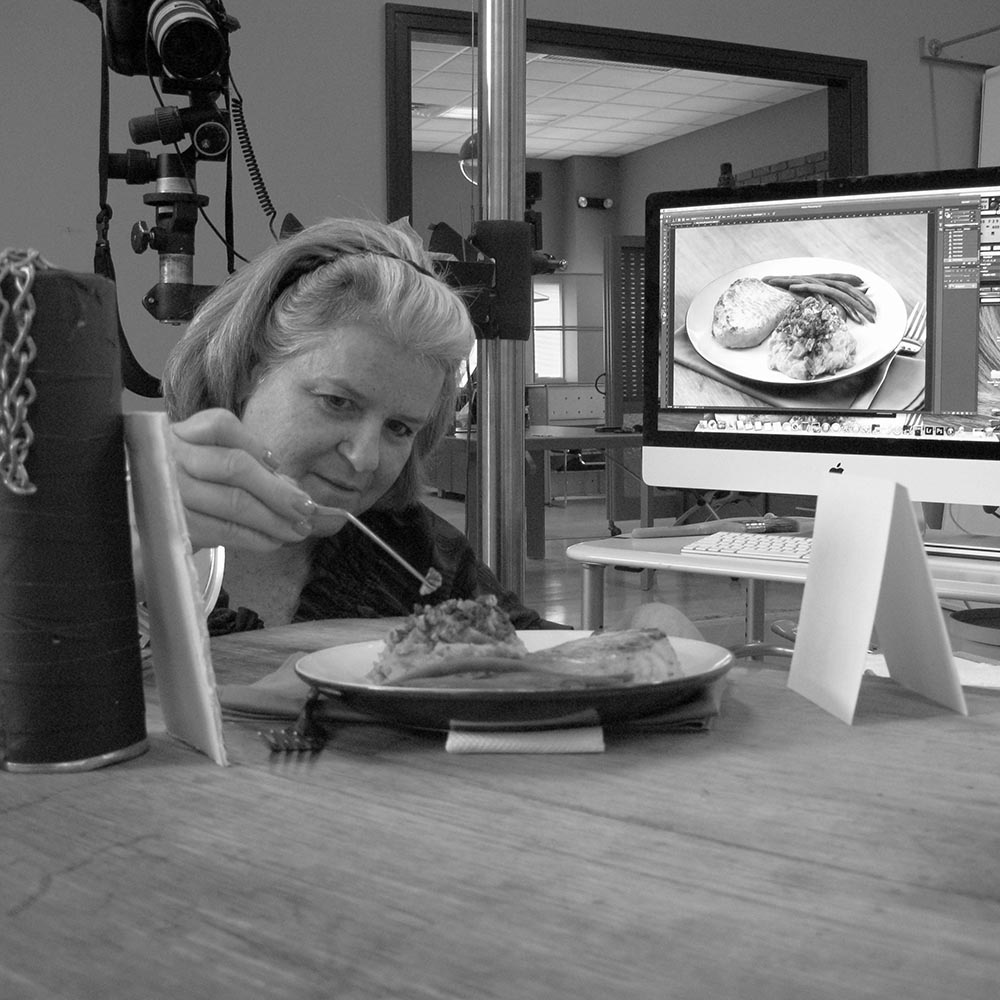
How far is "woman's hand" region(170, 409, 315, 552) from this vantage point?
2.34 ft

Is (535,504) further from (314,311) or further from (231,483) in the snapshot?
(231,483)

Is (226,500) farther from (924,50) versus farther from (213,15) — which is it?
A: (924,50)

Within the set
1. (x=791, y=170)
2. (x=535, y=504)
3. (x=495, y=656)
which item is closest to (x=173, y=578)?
(x=495, y=656)

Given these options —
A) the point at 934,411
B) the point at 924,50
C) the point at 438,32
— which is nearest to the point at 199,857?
the point at 934,411

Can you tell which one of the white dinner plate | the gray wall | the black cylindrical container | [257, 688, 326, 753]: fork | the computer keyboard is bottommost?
the computer keyboard

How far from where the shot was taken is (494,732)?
2.09 feet

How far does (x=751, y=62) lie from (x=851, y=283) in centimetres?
379

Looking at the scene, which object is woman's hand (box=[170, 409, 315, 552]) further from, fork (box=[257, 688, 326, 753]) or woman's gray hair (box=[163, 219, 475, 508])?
woman's gray hair (box=[163, 219, 475, 508])

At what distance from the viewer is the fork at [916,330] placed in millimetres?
1599

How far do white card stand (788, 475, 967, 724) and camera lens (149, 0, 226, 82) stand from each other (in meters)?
1.45

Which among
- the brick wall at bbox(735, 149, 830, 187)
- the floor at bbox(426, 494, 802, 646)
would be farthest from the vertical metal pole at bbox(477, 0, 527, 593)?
the brick wall at bbox(735, 149, 830, 187)

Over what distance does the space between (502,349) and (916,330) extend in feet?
1.76

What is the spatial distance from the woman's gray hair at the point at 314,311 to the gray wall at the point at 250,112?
8.53ft

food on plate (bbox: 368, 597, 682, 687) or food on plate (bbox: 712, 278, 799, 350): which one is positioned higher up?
food on plate (bbox: 712, 278, 799, 350)
